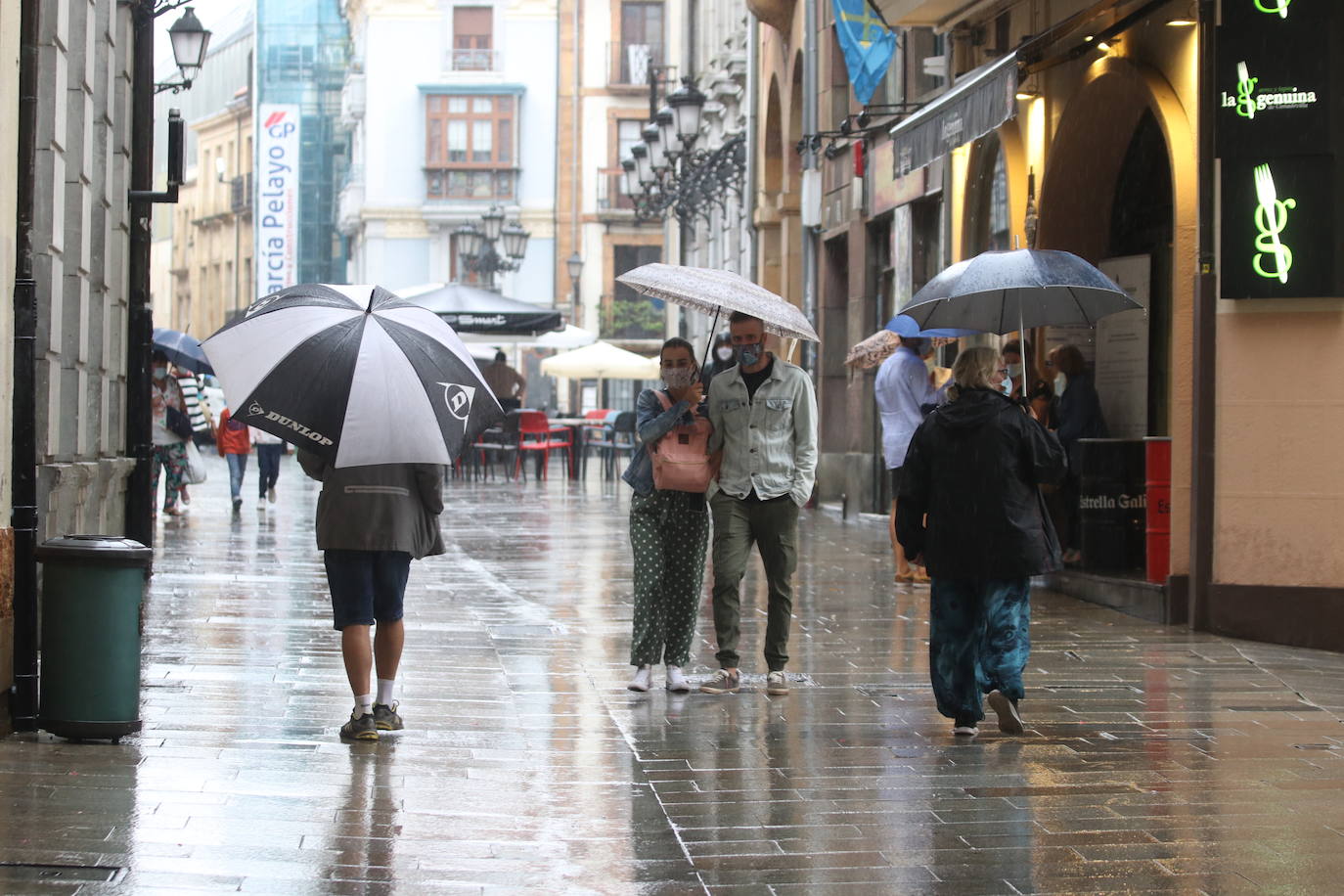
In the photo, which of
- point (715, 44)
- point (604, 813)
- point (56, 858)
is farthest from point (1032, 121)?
point (715, 44)

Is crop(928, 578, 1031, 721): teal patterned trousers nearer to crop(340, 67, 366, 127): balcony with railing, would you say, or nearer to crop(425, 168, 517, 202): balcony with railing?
crop(425, 168, 517, 202): balcony with railing

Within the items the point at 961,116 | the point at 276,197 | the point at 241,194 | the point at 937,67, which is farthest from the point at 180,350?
the point at 241,194

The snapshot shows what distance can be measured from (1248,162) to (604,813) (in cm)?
653

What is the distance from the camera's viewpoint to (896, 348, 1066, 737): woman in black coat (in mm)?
8156

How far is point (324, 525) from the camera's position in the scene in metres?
7.88

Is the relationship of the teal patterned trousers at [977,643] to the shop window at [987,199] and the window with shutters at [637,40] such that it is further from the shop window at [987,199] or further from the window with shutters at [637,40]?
the window with shutters at [637,40]

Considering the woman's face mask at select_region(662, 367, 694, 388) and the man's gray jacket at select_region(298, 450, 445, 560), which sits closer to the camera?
the man's gray jacket at select_region(298, 450, 445, 560)

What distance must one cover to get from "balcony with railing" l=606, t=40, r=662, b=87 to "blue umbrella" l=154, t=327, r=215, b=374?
4090 centimetres

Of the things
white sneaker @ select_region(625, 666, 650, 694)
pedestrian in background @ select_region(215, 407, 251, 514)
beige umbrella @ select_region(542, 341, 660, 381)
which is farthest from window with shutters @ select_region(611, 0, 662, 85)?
white sneaker @ select_region(625, 666, 650, 694)

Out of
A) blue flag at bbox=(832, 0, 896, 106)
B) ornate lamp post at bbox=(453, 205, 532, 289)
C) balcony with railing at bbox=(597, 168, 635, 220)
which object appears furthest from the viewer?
balcony with railing at bbox=(597, 168, 635, 220)

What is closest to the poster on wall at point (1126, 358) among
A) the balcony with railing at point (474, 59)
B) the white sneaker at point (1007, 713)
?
the white sneaker at point (1007, 713)

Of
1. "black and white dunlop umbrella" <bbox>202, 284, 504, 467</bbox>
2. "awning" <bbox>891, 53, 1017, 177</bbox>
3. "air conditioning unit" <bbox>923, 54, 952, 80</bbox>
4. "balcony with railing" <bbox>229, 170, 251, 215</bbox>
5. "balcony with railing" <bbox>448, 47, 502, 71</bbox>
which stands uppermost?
"balcony with railing" <bbox>448, 47, 502, 71</bbox>

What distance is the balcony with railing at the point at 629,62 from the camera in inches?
2386

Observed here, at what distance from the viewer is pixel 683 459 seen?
29.9ft
